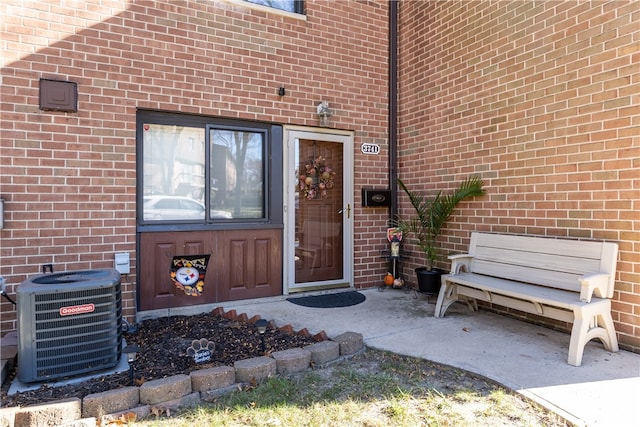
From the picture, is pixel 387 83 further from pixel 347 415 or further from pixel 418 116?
pixel 347 415

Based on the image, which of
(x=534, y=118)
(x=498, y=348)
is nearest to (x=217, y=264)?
(x=498, y=348)

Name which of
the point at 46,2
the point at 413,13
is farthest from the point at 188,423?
the point at 413,13

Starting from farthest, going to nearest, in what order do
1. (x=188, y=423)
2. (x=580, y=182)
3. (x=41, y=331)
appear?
(x=580, y=182), (x=41, y=331), (x=188, y=423)

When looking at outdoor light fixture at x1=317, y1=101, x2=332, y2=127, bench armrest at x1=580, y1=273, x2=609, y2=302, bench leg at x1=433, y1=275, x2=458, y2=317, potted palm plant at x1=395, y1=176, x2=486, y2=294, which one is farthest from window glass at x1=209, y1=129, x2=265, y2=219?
bench armrest at x1=580, y1=273, x2=609, y2=302

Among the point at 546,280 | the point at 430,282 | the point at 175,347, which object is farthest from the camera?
the point at 430,282

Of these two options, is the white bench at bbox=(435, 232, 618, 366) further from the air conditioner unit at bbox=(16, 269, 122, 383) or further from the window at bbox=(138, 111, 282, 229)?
the air conditioner unit at bbox=(16, 269, 122, 383)

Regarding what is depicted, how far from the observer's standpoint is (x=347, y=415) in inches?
92.0

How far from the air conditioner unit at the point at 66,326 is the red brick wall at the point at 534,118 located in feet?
12.8

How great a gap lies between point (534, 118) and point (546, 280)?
1633mm

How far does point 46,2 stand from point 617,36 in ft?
16.8

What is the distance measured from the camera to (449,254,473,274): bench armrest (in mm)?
4250

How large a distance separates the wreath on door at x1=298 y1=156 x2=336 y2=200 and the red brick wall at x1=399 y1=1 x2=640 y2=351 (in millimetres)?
1216

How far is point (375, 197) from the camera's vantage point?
5.61 meters

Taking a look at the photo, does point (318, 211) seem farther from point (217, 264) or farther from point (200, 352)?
point (200, 352)
